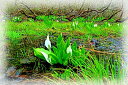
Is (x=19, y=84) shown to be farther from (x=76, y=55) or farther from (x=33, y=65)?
(x=76, y=55)

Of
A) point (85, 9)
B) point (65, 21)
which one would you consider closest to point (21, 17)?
point (65, 21)

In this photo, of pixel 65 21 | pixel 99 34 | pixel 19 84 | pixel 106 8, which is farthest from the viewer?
pixel 65 21

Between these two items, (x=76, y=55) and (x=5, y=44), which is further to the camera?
(x=5, y=44)

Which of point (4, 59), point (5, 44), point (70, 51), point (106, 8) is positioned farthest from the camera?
point (106, 8)

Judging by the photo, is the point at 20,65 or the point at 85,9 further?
the point at 85,9

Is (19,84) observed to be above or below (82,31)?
below

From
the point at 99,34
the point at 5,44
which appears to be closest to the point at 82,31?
the point at 99,34

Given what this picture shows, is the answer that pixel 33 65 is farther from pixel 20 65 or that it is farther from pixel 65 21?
pixel 65 21

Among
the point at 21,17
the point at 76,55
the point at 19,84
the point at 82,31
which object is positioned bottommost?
the point at 19,84

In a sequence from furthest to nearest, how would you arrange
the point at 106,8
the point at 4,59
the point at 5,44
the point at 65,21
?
the point at 65,21 → the point at 106,8 → the point at 5,44 → the point at 4,59
